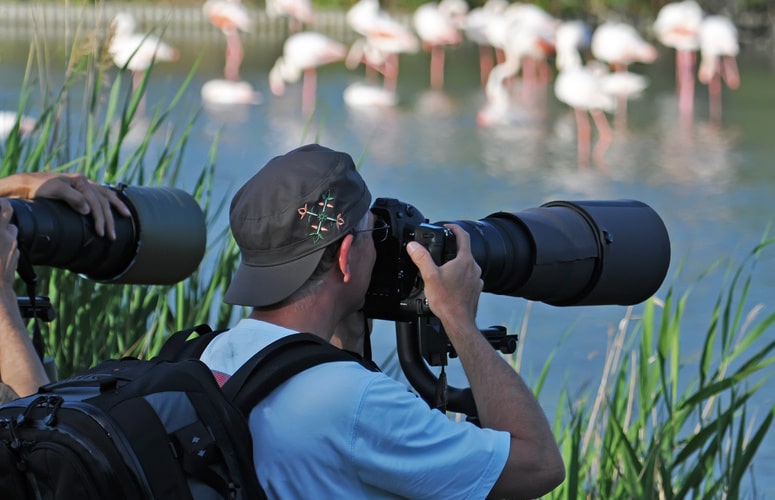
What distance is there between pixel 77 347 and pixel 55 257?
3.06 ft

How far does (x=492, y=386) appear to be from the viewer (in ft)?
5.38

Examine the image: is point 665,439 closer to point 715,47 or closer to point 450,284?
point 450,284

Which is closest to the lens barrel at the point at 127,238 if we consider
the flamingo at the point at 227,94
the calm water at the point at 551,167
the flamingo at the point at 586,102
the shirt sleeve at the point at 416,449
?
the shirt sleeve at the point at 416,449

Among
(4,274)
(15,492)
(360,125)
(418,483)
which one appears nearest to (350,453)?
(418,483)

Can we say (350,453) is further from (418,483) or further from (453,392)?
(453,392)

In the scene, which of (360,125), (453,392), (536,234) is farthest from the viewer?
(360,125)

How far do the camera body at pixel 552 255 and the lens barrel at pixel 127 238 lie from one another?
0.55 m

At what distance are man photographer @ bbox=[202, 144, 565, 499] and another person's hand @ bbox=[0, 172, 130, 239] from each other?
1.84ft

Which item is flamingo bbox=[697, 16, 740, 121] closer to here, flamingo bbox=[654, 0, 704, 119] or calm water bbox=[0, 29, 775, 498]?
flamingo bbox=[654, 0, 704, 119]

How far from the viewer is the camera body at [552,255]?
1.78 meters

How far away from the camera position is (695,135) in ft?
36.6

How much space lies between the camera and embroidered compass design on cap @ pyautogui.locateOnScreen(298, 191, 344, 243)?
163 cm

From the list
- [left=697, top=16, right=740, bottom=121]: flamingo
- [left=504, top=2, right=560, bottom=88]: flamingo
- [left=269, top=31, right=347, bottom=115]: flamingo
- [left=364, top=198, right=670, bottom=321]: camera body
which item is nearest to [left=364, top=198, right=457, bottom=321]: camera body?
[left=364, top=198, right=670, bottom=321]: camera body

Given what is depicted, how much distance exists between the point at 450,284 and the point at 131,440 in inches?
17.4
